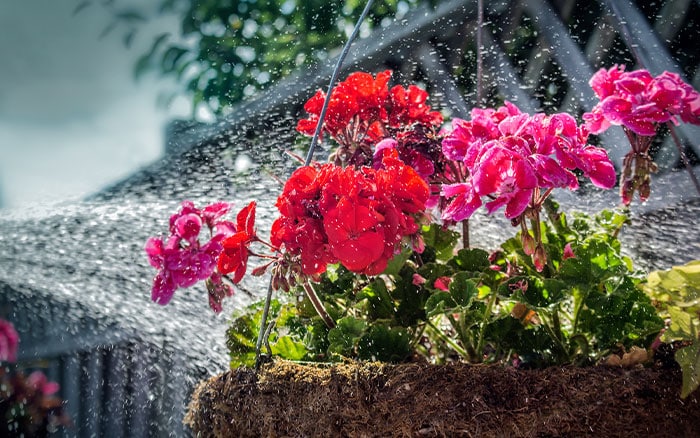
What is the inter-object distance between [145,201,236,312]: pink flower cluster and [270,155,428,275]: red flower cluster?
0.62ft

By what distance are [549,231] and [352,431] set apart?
1.21ft

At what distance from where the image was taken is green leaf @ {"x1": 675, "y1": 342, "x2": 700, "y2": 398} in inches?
23.6

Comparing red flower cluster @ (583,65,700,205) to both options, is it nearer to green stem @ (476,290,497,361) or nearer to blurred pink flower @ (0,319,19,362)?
green stem @ (476,290,497,361)

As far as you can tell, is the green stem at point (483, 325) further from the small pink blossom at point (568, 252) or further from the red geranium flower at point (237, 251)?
the red geranium flower at point (237, 251)

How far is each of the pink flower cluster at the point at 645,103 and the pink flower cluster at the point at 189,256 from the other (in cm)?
45

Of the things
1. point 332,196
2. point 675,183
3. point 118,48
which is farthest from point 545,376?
point 118,48

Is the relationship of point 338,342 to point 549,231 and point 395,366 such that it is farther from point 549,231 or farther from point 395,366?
point 549,231

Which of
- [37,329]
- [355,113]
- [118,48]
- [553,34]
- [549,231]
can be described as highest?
[118,48]

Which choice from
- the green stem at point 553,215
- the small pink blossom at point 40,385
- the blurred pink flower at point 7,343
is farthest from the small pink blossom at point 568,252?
the small pink blossom at point 40,385

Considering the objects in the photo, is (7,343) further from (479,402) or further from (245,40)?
(479,402)

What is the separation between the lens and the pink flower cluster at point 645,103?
0.71 meters

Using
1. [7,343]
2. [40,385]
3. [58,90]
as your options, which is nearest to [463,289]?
[7,343]

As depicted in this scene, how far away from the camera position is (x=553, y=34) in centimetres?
161

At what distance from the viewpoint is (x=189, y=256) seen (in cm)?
79
